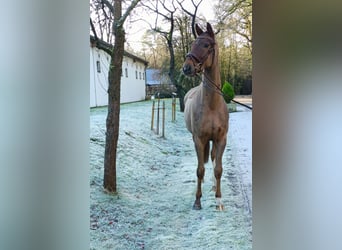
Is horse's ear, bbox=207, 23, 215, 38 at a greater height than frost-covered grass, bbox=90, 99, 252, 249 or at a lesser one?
greater

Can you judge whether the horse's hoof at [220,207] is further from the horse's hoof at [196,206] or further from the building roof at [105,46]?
the building roof at [105,46]

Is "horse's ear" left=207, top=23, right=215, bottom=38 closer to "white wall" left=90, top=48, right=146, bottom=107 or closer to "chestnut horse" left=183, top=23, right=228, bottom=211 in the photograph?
"chestnut horse" left=183, top=23, right=228, bottom=211

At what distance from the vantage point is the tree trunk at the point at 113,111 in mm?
1873

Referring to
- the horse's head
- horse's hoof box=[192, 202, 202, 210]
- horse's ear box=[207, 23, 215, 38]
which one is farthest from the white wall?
horse's hoof box=[192, 202, 202, 210]

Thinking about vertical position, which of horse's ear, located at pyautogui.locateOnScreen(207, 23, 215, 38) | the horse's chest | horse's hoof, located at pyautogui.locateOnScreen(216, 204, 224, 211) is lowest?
horse's hoof, located at pyautogui.locateOnScreen(216, 204, 224, 211)

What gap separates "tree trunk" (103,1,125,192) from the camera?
1.87 metres

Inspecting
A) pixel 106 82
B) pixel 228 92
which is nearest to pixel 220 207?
pixel 228 92

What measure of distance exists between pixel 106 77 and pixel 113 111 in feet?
0.60

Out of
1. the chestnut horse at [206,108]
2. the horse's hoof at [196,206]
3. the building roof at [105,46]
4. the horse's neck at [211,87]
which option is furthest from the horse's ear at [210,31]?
the horse's hoof at [196,206]
